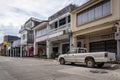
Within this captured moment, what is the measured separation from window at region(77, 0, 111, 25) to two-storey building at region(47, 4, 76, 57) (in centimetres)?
295

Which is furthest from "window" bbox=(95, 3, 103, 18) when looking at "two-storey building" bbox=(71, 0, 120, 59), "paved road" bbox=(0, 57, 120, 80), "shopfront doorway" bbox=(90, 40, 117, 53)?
"paved road" bbox=(0, 57, 120, 80)

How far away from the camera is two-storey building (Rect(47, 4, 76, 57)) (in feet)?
98.6

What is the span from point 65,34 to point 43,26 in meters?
12.3

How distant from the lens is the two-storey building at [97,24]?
65.3 feet

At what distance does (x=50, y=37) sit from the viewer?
120ft

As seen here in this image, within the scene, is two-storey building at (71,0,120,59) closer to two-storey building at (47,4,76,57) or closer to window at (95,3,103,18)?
window at (95,3,103,18)

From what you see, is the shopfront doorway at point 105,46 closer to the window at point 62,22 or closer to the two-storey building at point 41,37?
the window at point 62,22

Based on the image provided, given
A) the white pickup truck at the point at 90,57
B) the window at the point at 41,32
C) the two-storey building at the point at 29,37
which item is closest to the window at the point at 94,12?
the white pickup truck at the point at 90,57

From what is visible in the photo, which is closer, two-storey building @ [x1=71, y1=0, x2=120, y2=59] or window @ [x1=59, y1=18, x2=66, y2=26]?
two-storey building @ [x1=71, y1=0, x2=120, y2=59]

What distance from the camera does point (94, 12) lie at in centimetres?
2291

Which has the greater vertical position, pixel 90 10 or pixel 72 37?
pixel 90 10

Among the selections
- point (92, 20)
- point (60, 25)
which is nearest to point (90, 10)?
point (92, 20)

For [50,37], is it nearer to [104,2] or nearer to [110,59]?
[104,2]

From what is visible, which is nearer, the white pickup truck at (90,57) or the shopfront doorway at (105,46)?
the white pickup truck at (90,57)
